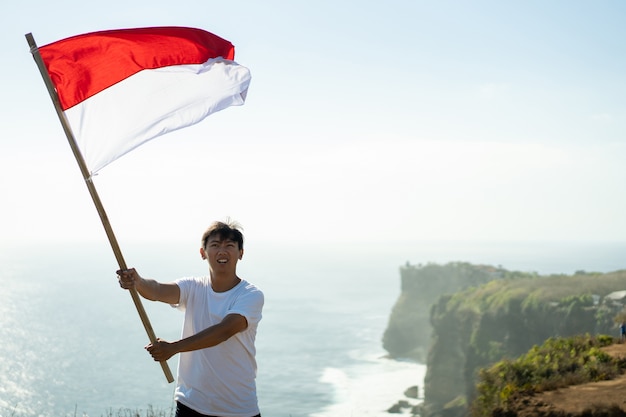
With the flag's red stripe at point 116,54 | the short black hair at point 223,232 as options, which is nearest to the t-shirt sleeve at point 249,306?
the short black hair at point 223,232

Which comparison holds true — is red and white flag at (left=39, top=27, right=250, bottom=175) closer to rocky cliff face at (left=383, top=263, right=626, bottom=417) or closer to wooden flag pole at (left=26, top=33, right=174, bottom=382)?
wooden flag pole at (left=26, top=33, right=174, bottom=382)

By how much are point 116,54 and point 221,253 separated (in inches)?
85.1

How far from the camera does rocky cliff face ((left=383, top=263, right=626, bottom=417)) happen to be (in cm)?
4822

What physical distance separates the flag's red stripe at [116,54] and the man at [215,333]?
175 centimetres

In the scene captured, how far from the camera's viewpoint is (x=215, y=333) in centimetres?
378

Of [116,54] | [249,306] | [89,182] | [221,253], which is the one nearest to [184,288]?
[221,253]

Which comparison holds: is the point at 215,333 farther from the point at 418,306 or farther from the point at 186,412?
the point at 418,306

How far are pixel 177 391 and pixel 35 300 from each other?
154m

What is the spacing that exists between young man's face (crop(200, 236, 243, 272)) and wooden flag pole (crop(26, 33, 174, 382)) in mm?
609

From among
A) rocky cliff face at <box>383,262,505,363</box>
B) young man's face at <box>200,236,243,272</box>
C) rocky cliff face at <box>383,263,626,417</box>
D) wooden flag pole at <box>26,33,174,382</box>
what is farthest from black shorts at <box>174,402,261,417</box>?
rocky cliff face at <box>383,262,505,363</box>

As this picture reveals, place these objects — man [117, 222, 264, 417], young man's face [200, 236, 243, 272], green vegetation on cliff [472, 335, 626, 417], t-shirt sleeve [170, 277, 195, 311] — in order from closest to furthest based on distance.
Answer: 1. man [117, 222, 264, 417]
2. young man's face [200, 236, 243, 272]
3. t-shirt sleeve [170, 277, 195, 311]
4. green vegetation on cliff [472, 335, 626, 417]

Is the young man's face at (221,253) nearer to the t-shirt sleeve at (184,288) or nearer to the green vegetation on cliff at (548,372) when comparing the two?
the t-shirt sleeve at (184,288)

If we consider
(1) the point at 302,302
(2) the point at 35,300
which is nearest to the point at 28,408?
(2) the point at 35,300

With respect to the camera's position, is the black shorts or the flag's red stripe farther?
the flag's red stripe
